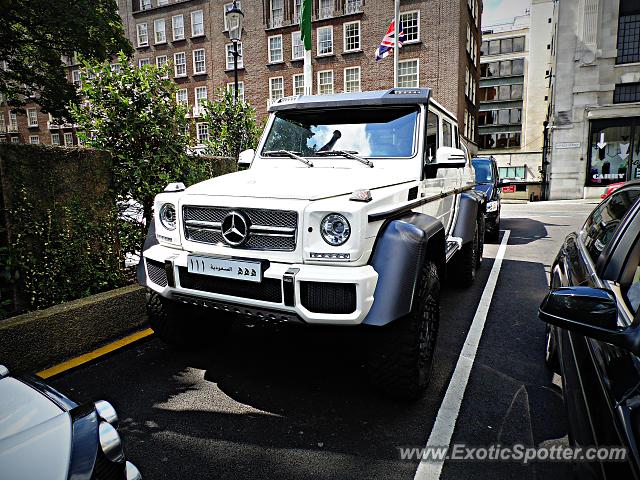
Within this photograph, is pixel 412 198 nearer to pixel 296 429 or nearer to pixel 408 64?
pixel 296 429

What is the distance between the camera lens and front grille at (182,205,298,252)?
2.82m

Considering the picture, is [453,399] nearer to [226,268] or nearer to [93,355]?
[226,268]

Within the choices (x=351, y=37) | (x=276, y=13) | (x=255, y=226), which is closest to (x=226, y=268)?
(x=255, y=226)

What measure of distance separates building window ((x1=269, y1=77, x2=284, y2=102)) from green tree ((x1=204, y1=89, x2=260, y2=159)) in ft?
74.0

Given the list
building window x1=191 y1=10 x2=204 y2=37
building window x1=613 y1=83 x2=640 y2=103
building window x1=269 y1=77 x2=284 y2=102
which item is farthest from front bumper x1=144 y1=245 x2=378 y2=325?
building window x1=191 y1=10 x2=204 y2=37

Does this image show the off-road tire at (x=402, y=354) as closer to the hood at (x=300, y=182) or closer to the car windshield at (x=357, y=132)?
the hood at (x=300, y=182)

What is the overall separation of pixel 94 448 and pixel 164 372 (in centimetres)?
242

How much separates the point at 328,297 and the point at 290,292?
0.24 m

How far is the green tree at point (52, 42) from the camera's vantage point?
17.1m

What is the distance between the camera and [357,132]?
4.16 meters

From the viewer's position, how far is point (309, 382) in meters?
3.47

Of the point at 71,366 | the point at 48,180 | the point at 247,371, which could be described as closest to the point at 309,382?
the point at 247,371

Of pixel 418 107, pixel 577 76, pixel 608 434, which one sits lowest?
pixel 608 434

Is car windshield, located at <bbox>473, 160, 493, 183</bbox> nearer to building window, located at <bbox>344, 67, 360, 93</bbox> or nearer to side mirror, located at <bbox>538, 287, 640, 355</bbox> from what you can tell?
side mirror, located at <bbox>538, 287, 640, 355</bbox>
